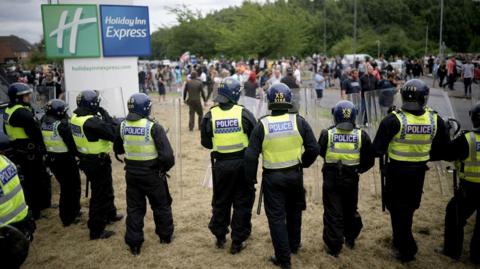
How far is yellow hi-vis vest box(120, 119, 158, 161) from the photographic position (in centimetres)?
538

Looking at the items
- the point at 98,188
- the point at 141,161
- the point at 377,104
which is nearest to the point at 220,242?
the point at 141,161

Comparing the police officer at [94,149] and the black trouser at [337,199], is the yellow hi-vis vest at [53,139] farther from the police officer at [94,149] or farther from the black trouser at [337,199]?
the black trouser at [337,199]

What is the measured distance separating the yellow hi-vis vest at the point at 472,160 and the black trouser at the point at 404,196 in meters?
0.46

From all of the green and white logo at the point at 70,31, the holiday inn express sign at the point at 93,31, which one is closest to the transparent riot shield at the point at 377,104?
the holiday inn express sign at the point at 93,31

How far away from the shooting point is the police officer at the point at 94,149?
19.4 feet

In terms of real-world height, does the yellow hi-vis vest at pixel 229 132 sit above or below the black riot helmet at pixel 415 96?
below

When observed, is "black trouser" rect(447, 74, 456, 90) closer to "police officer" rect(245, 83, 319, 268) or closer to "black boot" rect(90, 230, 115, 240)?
"police officer" rect(245, 83, 319, 268)

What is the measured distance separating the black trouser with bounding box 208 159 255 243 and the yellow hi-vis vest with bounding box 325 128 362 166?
3.73 feet

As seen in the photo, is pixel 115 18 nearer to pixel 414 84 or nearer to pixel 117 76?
pixel 117 76

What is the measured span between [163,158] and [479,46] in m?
63.7

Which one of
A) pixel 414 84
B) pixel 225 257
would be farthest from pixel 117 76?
pixel 414 84

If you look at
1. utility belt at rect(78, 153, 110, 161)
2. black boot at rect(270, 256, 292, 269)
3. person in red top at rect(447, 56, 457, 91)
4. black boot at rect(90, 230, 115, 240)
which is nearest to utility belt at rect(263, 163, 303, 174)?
black boot at rect(270, 256, 292, 269)

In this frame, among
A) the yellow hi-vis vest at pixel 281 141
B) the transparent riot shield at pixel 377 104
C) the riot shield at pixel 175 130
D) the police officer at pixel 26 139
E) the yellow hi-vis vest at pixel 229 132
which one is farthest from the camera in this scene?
the transparent riot shield at pixel 377 104

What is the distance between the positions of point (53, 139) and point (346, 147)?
433 centimetres
